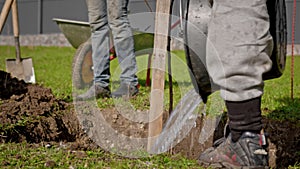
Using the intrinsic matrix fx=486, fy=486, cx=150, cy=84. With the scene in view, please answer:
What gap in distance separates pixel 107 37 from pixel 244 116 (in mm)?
2346

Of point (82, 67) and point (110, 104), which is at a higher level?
point (82, 67)

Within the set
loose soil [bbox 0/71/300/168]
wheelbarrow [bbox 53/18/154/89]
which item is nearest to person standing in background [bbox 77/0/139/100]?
loose soil [bbox 0/71/300/168]

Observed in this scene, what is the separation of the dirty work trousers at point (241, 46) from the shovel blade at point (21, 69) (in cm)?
370

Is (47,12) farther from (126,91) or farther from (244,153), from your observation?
(244,153)

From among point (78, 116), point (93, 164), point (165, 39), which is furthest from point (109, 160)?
point (78, 116)

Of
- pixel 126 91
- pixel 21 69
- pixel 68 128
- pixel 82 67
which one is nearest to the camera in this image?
pixel 68 128

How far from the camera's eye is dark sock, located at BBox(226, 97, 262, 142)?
1.94m

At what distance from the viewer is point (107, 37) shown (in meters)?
4.12

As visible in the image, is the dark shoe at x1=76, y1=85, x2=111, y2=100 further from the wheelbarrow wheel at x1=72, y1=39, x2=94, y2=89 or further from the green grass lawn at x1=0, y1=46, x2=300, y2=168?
the wheelbarrow wheel at x1=72, y1=39, x2=94, y2=89

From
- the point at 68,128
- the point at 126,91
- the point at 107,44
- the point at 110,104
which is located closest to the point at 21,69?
the point at 107,44

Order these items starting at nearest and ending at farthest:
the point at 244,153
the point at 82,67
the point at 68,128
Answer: the point at 244,153 → the point at 68,128 → the point at 82,67

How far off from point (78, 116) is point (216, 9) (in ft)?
5.59

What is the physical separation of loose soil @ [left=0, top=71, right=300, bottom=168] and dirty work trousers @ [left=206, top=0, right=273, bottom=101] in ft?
3.24

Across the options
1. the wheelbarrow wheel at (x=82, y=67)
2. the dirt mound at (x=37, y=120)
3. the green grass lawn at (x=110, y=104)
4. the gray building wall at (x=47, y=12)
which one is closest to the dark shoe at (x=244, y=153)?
the green grass lawn at (x=110, y=104)
